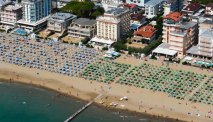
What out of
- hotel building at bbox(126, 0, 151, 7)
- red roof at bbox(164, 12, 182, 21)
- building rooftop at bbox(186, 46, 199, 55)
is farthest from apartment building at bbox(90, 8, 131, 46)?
building rooftop at bbox(186, 46, 199, 55)

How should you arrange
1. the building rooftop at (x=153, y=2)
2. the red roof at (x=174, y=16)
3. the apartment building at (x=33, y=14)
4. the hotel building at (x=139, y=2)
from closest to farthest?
the red roof at (x=174, y=16), the apartment building at (x=33, y=14), the building rooftop at (x=153, y=2), the hotel building at (x=139, y=2)

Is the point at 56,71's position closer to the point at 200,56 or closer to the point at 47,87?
the point at 47,87

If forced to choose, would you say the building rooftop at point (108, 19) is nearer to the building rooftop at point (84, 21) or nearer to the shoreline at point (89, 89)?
the building rooftop at point (84, 21)

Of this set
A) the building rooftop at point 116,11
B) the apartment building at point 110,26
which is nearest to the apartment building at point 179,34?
the apartment building at point 110,26

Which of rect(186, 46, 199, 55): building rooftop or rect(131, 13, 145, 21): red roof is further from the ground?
rect(131, 13, 145, 21): red roof

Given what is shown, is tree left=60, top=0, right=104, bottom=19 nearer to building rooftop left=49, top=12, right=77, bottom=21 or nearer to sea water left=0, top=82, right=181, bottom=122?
building rooftop left=49, top=12, right=77, bottom=21

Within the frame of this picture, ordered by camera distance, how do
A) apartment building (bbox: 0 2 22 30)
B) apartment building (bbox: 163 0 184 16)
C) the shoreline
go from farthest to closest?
apartment building (bbox: 0 2 22 30) < apartment building (bbox: 163 0 184 16) < the shoreline
